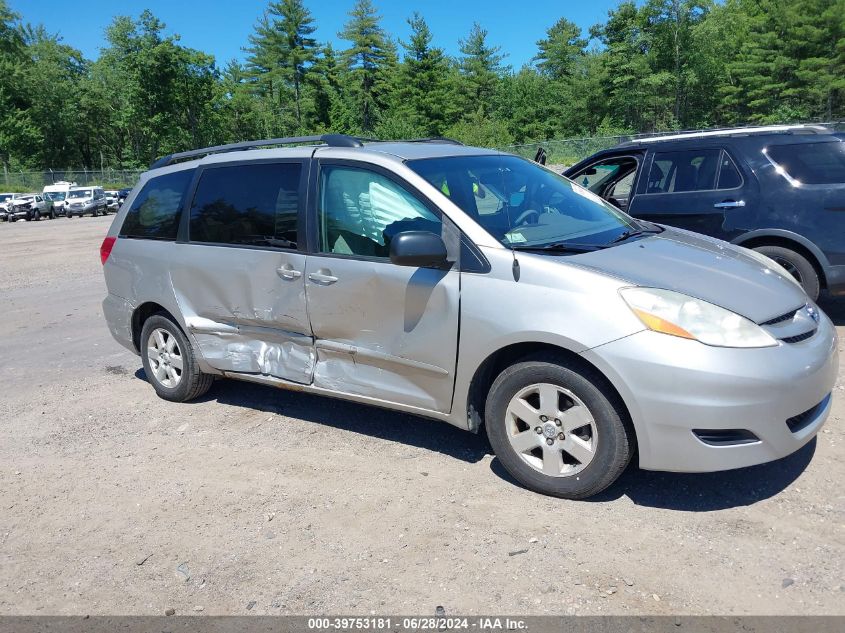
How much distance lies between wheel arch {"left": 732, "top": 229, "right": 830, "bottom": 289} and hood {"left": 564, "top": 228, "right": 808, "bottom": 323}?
2.33 meters

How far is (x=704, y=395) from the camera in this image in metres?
3.16

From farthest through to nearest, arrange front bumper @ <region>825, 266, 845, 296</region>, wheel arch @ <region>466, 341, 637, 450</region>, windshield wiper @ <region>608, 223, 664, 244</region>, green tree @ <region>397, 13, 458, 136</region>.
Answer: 1. green tree @ <region>397, 13, 458, 136</region>
2. front bumper @ <region>825, 266, 845, 296</region>
3. windshield wiper @ <region>608, 223, 664, 244</region>
4. wheel arch @ <region>466, 341, 637, 450</region>

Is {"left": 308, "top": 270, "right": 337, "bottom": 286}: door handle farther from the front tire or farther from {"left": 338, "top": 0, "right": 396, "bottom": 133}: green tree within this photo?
{"left": 338, "top": 0, "right": 396, "bottom": 133}: green tree

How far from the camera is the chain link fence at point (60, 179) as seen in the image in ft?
177

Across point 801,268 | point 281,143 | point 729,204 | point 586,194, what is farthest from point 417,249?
point 801,268

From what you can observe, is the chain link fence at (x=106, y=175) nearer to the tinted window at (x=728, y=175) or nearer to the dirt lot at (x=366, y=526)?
the tinted window at (x=728, y=175)

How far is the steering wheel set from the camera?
13.3 feet

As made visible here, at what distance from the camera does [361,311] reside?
13.7 ft

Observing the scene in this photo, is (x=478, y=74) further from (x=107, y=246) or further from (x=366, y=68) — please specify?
(x=107, y=246)

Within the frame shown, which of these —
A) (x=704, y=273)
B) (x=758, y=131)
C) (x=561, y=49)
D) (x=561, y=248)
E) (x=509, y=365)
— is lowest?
(x=509, y=365)

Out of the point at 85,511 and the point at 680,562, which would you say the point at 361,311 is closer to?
the point at 85,511

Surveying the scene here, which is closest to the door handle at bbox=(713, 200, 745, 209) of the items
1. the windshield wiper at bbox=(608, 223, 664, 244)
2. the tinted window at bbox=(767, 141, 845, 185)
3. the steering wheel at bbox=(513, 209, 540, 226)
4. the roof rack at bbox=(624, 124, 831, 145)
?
the tinted window at bbox=(767, 141, 845, 185)

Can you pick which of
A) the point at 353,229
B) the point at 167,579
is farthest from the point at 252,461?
the point at 353,229

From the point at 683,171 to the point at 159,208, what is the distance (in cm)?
485
